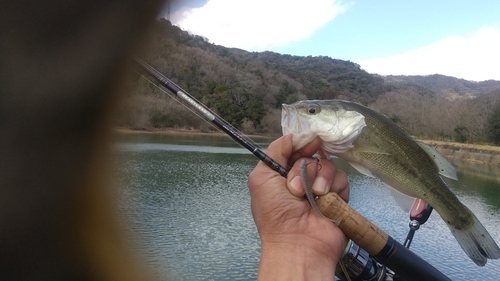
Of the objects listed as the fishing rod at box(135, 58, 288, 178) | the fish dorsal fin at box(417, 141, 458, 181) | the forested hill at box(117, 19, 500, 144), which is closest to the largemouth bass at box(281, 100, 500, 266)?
the fish dorsal fin at box(417, 141, 458, 181)

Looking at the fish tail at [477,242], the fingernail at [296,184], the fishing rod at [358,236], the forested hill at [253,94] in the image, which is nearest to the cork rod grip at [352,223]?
the fishing rod at [358,236]

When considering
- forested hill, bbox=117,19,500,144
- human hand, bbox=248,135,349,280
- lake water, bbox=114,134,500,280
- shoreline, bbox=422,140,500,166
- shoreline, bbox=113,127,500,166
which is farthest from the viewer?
shoreline, bbox=422,140,500,166

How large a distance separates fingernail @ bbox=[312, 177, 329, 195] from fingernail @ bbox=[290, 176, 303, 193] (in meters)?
0.06

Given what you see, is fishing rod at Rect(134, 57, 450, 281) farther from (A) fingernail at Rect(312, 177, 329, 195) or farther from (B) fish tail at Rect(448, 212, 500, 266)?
(B) fish tail at Rect(448, 212, 500, 266)

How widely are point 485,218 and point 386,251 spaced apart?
16.9 meters

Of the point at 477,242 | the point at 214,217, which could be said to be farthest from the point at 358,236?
the point at 214,217

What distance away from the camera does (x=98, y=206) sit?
6.68 metres

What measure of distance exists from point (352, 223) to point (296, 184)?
13.4 inches

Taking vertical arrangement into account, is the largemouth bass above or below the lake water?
above

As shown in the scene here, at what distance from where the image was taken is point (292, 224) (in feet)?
5.24

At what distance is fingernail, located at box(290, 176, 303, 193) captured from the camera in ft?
5.19

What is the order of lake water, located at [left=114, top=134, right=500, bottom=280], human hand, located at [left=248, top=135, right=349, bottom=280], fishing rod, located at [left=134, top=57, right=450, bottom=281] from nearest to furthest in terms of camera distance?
human hand, located at [left=248, top=135, right=349, bottom=280], fishing rod, located at [left=134, top=57, right=450, bottom=281], lake water, located at [left=114, top=134, right=500, bottom=280]

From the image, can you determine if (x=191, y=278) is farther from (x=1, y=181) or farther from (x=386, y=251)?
(x=386, y=251)

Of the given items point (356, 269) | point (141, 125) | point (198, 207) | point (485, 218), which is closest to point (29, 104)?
point (356, 269)
